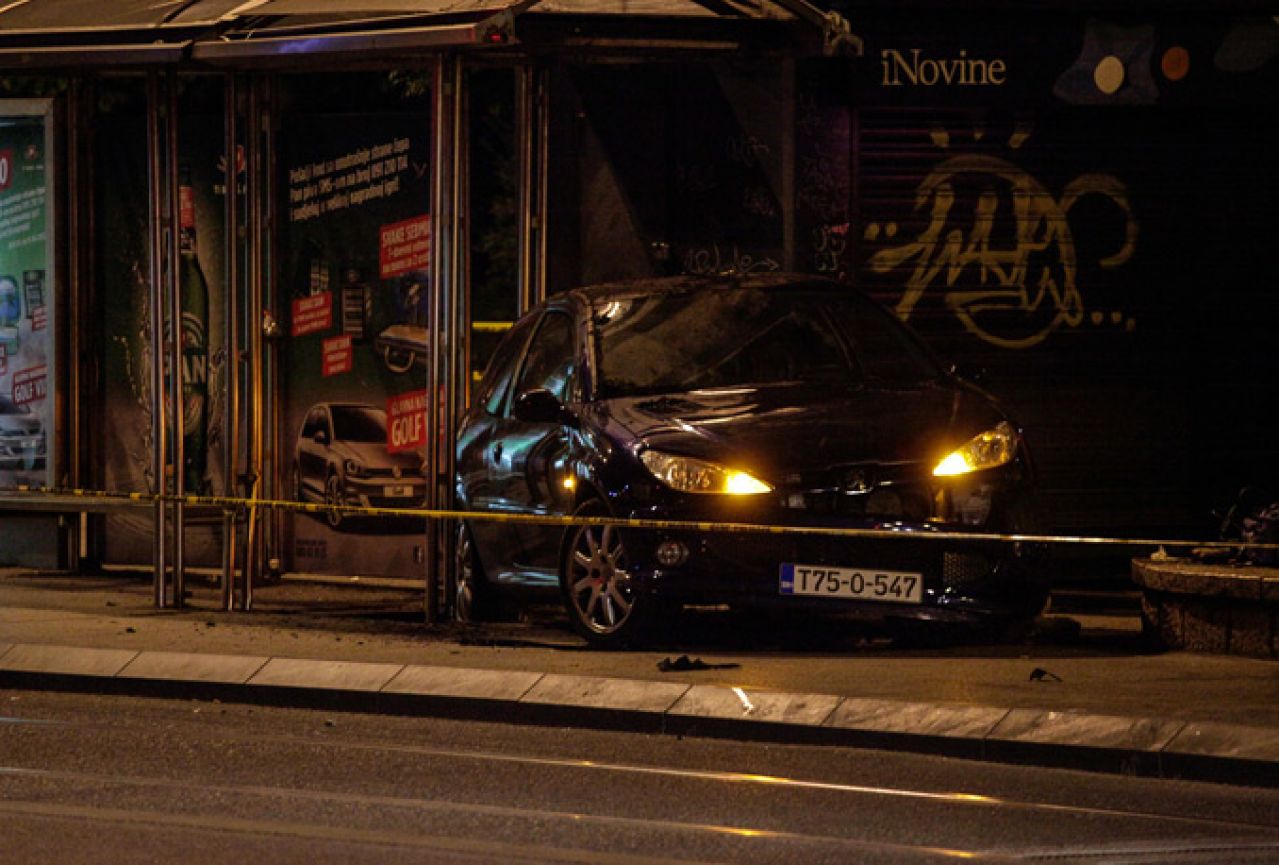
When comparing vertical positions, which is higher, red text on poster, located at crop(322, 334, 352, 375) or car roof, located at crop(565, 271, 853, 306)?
car roof, located at crop(565, 271, 853, 306)

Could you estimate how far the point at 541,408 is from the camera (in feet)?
39.8

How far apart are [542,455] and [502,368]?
1232mm

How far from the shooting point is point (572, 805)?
26.2 ft

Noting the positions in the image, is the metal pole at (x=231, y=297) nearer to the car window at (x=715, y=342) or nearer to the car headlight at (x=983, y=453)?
the car window at (x=715, y=342)

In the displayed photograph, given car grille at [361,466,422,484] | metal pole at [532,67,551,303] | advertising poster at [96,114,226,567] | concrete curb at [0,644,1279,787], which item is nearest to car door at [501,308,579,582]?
concrete curb at [0,644,1279,787]

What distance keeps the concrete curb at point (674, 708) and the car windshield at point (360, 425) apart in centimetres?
444

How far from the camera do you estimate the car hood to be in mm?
11281

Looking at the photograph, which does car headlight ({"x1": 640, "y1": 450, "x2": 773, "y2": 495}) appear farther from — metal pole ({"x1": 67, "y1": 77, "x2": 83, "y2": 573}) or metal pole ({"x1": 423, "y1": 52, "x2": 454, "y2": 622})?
metal pole ({"x1": 67, "y1": 77, "x2": 83, "y2": 573})

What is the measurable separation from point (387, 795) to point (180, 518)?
21.1 feet

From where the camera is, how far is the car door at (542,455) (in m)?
12.2

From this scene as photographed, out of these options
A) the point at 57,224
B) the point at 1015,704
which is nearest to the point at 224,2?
the point at 57,224

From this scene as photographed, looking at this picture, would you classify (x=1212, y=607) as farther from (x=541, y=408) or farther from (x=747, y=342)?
(x=541, y=408)

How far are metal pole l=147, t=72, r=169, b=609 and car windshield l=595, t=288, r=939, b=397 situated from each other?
2.83 meters

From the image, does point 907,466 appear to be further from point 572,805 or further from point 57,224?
point 57,224
